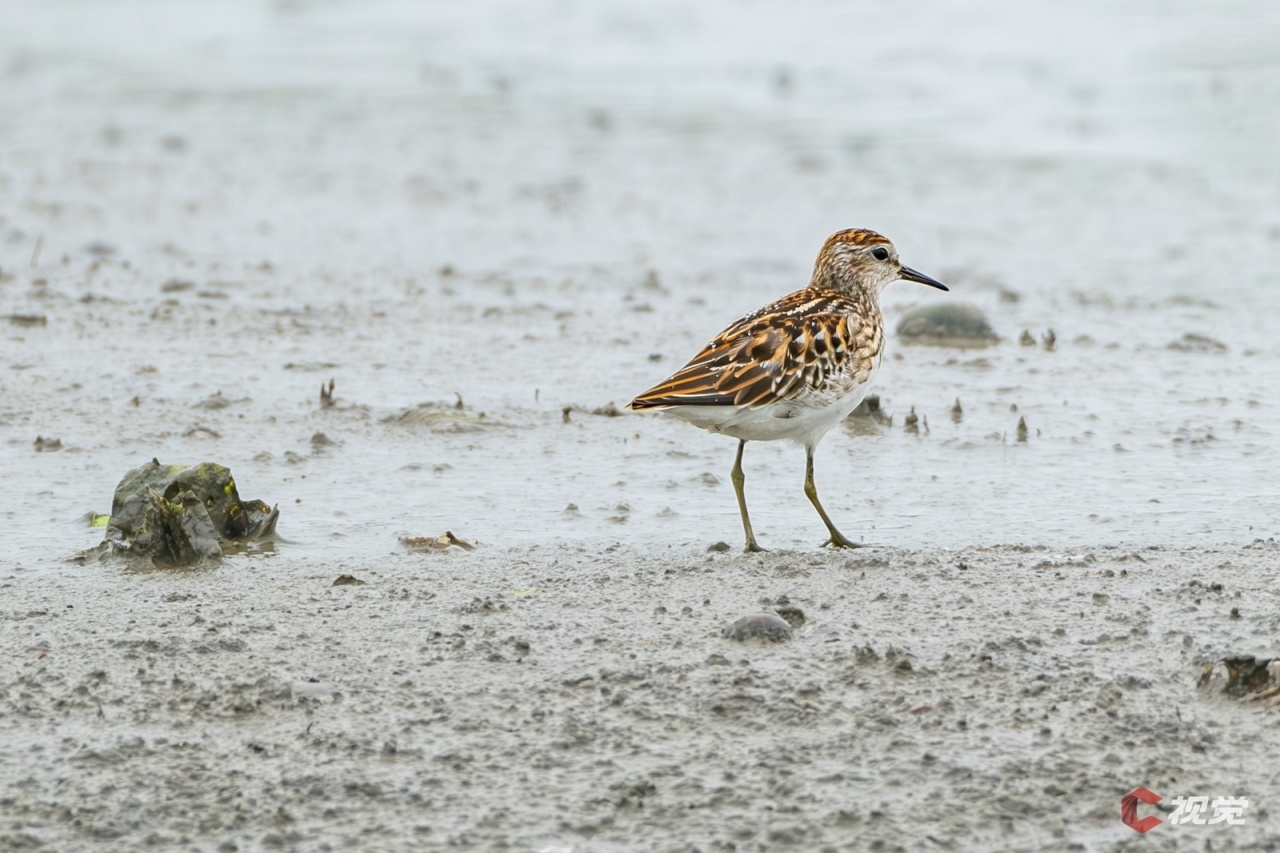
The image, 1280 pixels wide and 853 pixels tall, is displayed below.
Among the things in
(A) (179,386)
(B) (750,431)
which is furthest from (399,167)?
(B) (750,431)

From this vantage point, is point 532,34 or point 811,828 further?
point 532,34

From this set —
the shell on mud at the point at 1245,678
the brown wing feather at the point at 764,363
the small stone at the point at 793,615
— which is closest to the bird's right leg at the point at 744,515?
the brown wing feather at the point at 764,363

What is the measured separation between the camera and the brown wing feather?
228 inches

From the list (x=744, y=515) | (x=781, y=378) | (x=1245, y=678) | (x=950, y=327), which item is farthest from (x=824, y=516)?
(x=950, y=327)

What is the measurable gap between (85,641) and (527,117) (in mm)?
12356

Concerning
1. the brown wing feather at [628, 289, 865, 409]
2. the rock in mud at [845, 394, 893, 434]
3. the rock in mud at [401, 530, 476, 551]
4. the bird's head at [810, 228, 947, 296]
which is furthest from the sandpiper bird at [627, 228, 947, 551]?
the rock in mud at [845, 394, 893, 434]

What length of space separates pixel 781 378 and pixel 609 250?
6.96m

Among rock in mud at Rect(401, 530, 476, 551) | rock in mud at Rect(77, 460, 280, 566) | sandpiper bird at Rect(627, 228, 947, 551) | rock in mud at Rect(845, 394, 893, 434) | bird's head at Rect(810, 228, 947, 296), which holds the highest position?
bird's head at Rect(810, 228, 947, 296)

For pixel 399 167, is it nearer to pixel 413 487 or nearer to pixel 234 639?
pixel 413 487

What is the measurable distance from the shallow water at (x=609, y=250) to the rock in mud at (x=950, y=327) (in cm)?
41

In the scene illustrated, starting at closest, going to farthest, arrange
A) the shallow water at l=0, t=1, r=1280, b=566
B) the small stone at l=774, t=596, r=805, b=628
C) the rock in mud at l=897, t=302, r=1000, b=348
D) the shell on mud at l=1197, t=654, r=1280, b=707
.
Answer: the shell on mud at l=1197, t=654, r=1280, b=707 < the small stone at l=774, t=596, r=805, b=628 < the shallow water at l=0, t=1, r=1280, b=566 < the rock in mud at l=897, t=302, r=1000, b=348

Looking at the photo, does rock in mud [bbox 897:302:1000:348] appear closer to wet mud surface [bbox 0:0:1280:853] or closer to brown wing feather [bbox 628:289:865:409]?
wet mud surface [bbox 0:0:1280:853]

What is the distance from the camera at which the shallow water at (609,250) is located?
6.88 m

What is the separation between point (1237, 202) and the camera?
44.6 feet
